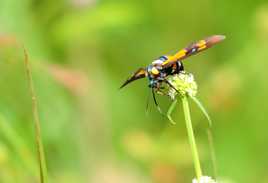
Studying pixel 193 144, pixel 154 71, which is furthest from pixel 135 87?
pixel 193 144

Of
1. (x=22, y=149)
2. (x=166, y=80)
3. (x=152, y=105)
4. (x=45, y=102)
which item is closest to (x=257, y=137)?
(x=152, y=105)

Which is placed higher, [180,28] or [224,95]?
[180,28]

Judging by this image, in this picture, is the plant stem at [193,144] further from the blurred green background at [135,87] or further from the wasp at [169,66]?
the blurred green background at [135,87]

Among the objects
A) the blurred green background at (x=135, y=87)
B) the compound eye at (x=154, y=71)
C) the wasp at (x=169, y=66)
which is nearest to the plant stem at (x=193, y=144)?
the wasp at (x=169, y=66)

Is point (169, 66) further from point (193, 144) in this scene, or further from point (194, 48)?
point (193, 144)

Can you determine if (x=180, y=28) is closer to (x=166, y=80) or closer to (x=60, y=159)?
(x=60, y=159)

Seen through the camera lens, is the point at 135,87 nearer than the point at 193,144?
No

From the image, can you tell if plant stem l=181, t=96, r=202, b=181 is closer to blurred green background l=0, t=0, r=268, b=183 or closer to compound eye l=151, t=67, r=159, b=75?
compound eye l=151, t=67, r=159, b=75
